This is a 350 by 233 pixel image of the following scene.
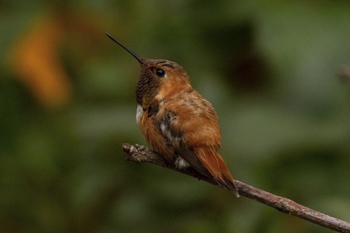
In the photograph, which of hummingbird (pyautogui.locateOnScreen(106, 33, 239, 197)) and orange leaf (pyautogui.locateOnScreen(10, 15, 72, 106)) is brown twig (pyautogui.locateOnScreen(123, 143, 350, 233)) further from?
orange leaf (pyautogui.locateOnScreen(10, 15, 72, 106))

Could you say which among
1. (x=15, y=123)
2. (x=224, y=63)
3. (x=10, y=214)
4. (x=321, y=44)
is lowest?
(x=10, y=214)

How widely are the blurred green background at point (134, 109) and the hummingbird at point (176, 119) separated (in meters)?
0.56

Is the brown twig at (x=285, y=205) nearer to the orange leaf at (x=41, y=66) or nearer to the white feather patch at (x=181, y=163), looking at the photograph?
the white feather patch at (x=181, y=163)

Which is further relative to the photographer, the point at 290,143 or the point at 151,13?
the point at 151,13

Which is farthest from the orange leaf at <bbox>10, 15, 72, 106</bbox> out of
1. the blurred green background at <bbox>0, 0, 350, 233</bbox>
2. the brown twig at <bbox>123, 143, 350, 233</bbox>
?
the brown twig at <bbox>123, 143, 350, 233</bbox>

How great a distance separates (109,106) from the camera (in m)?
4.54

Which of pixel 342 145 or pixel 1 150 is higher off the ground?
pixel 342 145

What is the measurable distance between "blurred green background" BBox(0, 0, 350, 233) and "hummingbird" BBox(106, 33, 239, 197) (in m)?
0.56

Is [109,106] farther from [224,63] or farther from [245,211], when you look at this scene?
[245,211]

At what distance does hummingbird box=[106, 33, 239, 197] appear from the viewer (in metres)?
2.94

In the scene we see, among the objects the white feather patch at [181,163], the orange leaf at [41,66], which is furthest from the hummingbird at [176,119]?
the orange leaf at [41,66]

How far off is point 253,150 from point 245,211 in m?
0.43

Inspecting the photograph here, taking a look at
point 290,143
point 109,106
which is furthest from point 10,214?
point 290,143

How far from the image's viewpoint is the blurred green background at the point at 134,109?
157 inches
